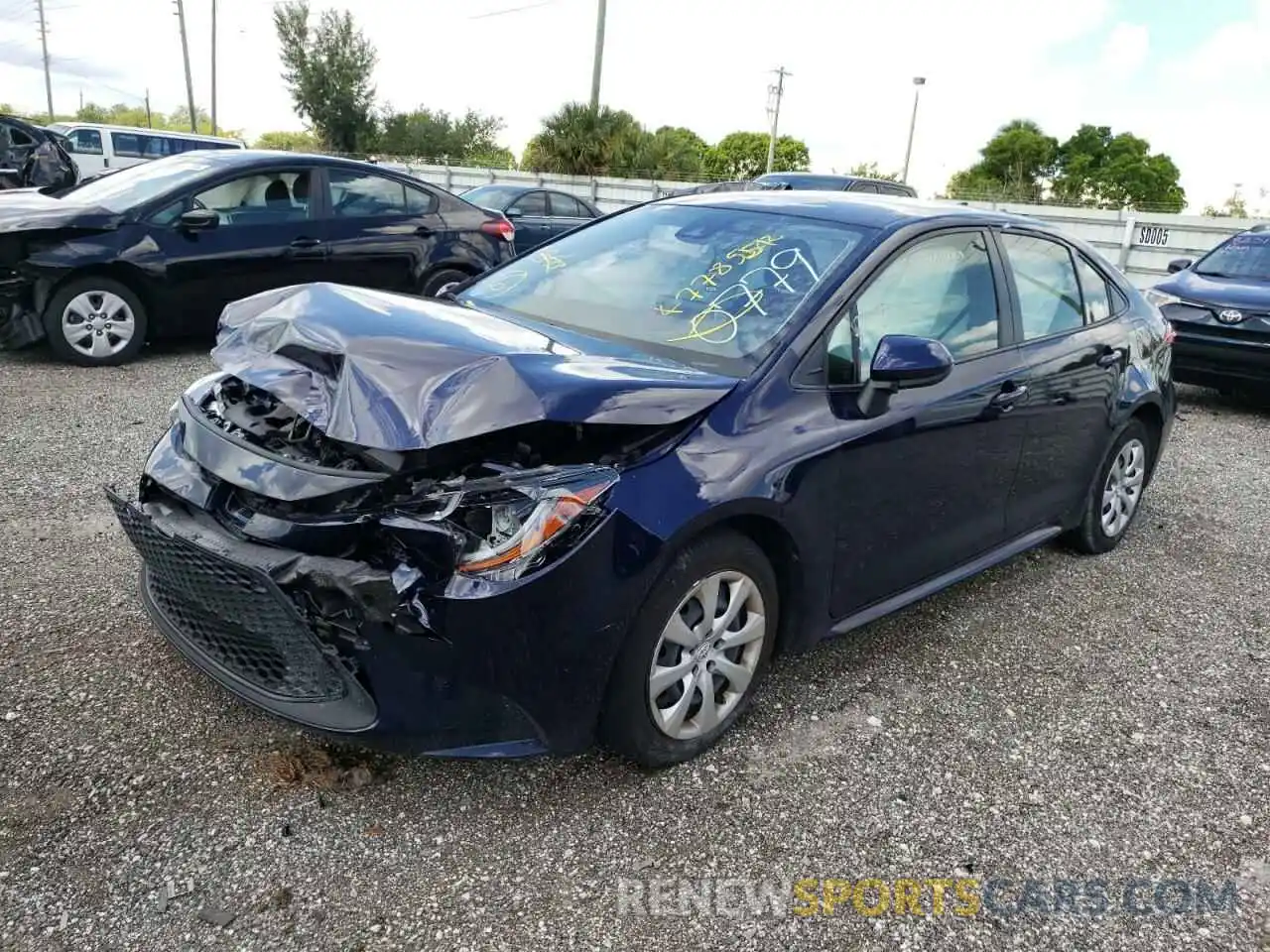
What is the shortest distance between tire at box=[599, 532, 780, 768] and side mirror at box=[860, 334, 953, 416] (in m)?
0.64

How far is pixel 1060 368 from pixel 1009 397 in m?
0.49

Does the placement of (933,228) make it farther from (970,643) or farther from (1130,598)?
(1130,598)

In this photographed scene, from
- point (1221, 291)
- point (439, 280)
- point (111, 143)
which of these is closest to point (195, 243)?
point (439, 280)

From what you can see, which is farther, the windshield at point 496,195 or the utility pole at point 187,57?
the utility pole at point 187,57

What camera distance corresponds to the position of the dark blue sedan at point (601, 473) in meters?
2.36

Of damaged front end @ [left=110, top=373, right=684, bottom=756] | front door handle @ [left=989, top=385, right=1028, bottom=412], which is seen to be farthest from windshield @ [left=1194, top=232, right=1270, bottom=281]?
damaged front end @ [left=110, top=373, right=684, bottom=756]

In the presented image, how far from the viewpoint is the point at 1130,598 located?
4.36 meters

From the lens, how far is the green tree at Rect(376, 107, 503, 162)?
4678 cm

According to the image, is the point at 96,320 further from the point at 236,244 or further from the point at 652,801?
the point at 652,801

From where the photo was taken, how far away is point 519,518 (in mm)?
2361

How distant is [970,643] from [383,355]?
2484 mm

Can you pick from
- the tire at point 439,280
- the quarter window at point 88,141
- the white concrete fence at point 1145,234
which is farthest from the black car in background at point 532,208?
the quarter window at point 88,141

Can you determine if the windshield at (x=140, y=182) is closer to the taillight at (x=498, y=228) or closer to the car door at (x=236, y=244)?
the car door at (x=236, y=244)

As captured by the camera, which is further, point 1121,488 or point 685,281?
point 1121,488
